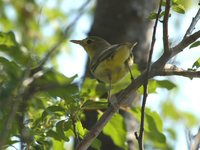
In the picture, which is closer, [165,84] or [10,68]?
[10,68]

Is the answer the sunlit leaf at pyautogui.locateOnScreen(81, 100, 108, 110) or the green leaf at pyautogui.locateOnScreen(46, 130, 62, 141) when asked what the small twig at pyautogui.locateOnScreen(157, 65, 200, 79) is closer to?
the sunlit leaf at pyautogui.locateOnScreen(81, 100, 108, 110)

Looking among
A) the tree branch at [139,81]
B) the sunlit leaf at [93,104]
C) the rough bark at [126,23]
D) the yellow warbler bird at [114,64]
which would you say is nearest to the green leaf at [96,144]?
the sunlit leaf at [93,104]

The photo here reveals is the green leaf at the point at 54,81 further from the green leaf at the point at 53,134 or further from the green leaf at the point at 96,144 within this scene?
the green leaf at the point at 96,144

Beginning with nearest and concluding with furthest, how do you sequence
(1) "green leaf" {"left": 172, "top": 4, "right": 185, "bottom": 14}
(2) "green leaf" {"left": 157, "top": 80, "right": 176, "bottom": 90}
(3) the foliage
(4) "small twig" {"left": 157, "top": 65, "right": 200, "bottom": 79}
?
1. (3) the foliage
2. (4) "small twig" {"left": 157, "top": 65, "right": 200, "bottom": 79}
3. (1) "green leaf" {"left": 172, "top": 4, "right": 185, "bottom": 14}
4. (2) "green leaf" {"left": 157, "top": 80, "right": 176, "bottom": 90}

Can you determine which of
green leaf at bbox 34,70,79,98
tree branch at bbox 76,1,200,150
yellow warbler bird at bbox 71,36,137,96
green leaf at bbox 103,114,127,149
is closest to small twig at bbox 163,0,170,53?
tree branch at bbox 76,1,200,150

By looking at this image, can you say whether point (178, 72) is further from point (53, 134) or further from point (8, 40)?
point (8, 40)

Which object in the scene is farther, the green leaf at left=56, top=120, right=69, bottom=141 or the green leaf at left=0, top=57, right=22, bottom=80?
the green leaf at left=56, top=120, right=69, bottom=141

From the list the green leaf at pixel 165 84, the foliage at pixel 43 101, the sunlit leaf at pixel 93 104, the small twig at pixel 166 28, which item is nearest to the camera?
the foliage at pixel 43 101

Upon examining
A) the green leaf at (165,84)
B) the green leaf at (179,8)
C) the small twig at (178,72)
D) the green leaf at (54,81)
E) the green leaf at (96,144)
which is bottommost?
the green leaf at (96,144)

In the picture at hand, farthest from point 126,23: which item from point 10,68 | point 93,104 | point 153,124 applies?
point 10,68

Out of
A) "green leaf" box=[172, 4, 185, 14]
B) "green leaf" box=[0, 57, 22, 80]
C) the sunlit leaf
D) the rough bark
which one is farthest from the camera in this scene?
the rough bark

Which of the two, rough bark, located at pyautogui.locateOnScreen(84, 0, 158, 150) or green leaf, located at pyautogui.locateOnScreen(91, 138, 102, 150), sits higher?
rough bark, located at pyautogui.locateOnScreen(84, 0, 158, 150)

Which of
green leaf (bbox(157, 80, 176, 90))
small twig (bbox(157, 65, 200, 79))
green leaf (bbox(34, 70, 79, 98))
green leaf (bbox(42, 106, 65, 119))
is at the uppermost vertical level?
green leaf (bbox(157, 80, 176, 90))

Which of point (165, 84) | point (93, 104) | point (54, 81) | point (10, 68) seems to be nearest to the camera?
point (54, 81)
